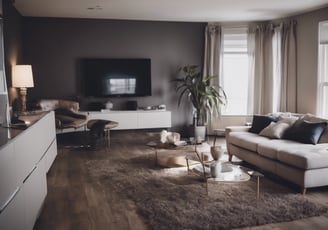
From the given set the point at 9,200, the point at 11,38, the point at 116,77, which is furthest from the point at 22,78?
the point at 9,200

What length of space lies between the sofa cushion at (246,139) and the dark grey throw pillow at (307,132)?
37 cm

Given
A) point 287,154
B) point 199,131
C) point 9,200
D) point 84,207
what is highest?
point 9,200

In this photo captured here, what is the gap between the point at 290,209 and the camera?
3.54 meters

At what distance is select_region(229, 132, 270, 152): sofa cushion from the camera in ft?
16.4

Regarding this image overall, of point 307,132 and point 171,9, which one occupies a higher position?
point 171,9

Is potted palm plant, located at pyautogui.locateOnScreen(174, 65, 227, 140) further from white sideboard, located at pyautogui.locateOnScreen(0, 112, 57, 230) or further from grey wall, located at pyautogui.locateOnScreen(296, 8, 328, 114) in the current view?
white sideboard, located at pyautogui.locateOnScreen(0, 112, 57, 230)

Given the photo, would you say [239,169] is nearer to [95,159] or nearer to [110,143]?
[95,159]

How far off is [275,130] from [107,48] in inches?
164

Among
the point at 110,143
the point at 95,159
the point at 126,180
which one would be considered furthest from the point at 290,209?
the point at 110,143

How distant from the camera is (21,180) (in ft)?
8.58

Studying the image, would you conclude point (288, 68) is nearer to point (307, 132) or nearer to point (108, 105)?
point (307, 132)

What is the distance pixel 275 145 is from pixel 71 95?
4639mm

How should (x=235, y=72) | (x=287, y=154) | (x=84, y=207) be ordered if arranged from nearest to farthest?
(x=84, y=207) < (x=287, y=154) < (x=235, y=72)

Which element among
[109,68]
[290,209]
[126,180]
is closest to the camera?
[290,209]
